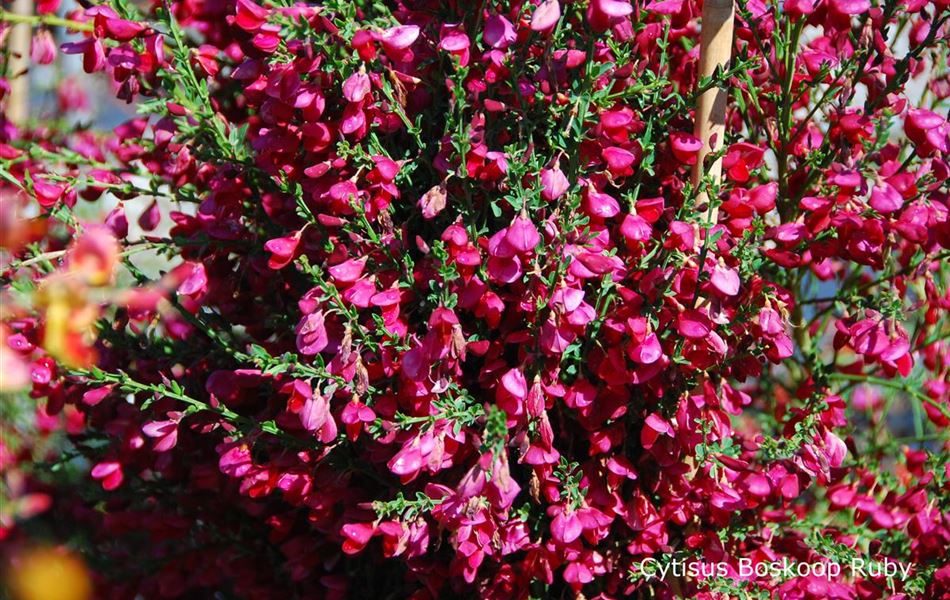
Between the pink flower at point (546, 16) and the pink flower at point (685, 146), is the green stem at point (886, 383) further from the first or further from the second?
the pink flower at point (546, 16)

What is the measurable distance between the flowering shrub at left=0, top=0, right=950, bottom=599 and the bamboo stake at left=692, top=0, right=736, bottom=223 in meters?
0.03

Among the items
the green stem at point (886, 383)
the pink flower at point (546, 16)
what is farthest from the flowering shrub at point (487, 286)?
the green stem at point (886, 383)

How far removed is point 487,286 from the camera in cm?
125

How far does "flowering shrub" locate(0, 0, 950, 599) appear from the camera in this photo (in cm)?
125

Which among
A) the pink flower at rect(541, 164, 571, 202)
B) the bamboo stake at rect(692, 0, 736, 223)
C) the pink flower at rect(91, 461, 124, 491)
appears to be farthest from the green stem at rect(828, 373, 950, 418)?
the pink flower at rect(91, 461, 124, 491)

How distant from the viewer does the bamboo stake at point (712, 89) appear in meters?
1.33

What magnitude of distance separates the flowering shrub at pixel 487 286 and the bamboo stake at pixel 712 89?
1.1 inches

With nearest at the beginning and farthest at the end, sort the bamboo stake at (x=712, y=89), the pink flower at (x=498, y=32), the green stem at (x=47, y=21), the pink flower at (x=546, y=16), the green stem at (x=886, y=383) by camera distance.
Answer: the pink flower at (x=546, y=16)
the pink flower at (x=498, y=32)
the bamboo stake at (x=712, y=89)
the green stem at (x=47, y=21)
the green stem at (x=886, y=383)

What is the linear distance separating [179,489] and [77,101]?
1.71m

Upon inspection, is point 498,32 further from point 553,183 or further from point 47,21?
point 47,21

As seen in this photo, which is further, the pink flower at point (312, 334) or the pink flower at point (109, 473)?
the pink flower at point (109, 473)

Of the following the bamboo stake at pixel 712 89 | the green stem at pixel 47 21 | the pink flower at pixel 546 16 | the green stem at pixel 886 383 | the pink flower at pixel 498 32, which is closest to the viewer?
the pink flower at pixel 546 16

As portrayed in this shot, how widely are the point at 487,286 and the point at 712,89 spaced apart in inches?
17.5

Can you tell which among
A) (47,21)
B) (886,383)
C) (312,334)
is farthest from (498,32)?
(886,383)
